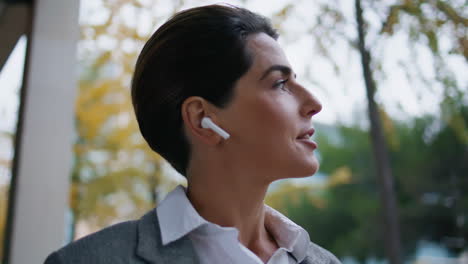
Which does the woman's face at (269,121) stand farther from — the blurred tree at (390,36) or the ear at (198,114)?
the blurred tree at (390,36)

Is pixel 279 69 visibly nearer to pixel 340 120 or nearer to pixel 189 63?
pixel 189 63

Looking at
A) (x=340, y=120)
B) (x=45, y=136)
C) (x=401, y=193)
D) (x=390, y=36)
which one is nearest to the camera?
(x=45, y=136)

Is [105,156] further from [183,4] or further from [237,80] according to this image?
[237,80]

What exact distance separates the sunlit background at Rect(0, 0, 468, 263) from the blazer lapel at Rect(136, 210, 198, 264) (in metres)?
0.83

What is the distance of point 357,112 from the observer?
4.79 meters

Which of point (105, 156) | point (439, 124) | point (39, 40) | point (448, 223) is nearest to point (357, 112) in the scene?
point (439, 124)

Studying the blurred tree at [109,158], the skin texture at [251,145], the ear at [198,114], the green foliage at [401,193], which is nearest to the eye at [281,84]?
the skin texture at [251,145]

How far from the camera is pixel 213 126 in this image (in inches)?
29.3

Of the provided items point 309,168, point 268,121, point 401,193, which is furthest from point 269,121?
point 401,193

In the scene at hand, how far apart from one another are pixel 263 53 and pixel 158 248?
0.38 metres

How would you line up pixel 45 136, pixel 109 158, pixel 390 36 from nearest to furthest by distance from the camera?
1. pixel 45 136
2. pixel 390 36
3. pixel 109 158

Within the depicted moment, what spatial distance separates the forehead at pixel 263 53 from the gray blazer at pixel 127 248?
0.32m

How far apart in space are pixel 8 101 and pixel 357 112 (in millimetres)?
3979

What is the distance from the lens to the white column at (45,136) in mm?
1330
